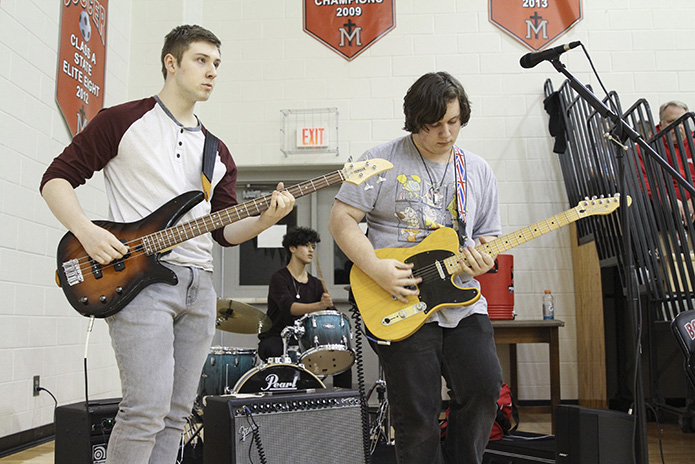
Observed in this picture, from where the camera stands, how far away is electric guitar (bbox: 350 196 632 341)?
6.61 ft

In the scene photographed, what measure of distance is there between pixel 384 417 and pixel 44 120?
2.85m

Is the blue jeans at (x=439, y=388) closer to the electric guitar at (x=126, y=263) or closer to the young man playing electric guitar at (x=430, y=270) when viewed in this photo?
the young man playing electric guitar at (x=430, y=270)

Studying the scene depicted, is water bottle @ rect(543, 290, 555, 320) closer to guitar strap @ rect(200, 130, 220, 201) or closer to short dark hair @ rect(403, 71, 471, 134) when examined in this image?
short dark hair @ rect(403, 71, 471, 134)

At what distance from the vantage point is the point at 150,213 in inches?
76.9

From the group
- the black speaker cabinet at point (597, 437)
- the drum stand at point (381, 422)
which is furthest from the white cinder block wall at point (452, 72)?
the black speaker cabinet at point (597, 437)

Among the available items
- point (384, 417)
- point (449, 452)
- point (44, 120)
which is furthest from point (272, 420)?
point (44, 120)

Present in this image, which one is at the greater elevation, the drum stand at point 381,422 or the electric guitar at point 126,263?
the electric guitar at point 126,263

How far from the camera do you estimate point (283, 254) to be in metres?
5.77

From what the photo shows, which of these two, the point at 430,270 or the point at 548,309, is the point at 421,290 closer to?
the point at 430,270

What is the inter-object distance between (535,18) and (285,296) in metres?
3.37

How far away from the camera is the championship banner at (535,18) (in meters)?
5.60

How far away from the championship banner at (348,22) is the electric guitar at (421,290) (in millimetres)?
3932

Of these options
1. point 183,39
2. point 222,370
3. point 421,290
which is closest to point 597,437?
point 421,290

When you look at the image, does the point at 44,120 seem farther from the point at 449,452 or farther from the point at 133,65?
the point at 449,452
